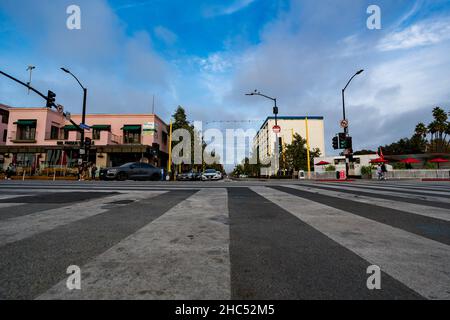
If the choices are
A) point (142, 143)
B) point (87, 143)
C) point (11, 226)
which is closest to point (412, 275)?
point (11, 226)

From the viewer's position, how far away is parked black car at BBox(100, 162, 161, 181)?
17.0m

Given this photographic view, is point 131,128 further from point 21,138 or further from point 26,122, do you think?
point 21,138

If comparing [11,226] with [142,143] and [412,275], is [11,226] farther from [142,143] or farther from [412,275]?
[142,143]

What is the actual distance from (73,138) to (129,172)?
16.6 m

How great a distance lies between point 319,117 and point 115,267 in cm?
6703

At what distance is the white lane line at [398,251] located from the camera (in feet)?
4.58

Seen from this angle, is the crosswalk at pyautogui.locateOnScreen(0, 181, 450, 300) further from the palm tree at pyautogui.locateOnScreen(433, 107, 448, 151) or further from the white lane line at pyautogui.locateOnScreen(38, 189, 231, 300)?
the palm tree at pyautogui.locateOnScreen(433, 107, 448, 151)

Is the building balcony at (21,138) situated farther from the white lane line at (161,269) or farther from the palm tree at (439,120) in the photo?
the palm tree at (439,120)

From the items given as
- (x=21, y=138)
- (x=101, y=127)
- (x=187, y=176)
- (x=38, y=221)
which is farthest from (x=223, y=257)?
(x=21, y=138)

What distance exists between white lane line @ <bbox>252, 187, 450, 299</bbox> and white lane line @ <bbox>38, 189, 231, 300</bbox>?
1160 millimetres

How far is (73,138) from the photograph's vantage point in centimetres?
2827

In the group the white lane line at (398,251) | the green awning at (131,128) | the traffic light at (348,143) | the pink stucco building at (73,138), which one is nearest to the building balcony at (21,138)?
the pink stucco building at (73,138)
